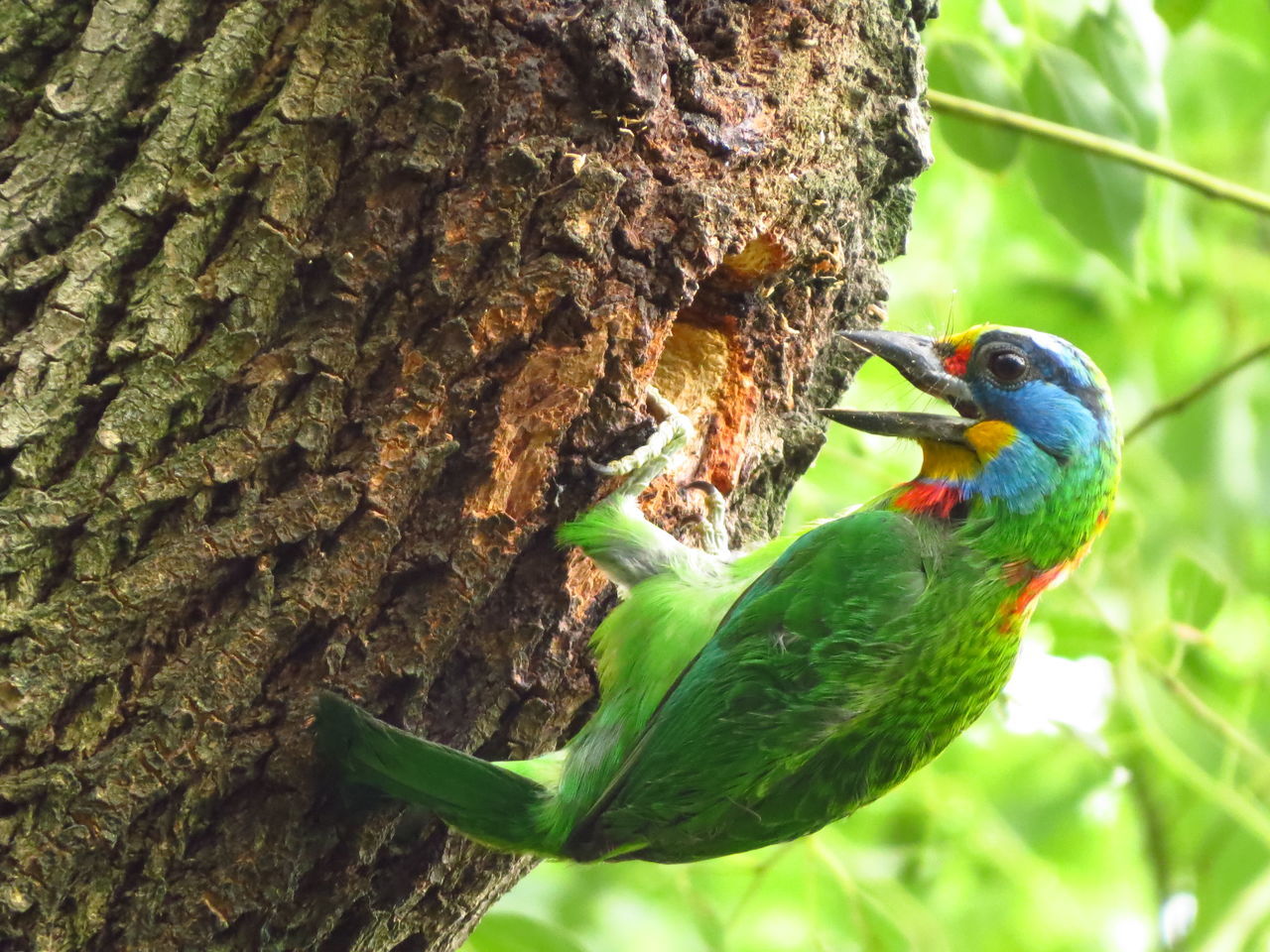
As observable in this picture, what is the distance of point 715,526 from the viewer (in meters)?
2.77

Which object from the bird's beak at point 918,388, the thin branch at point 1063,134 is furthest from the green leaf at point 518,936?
Result: the thin branch at point 1063,134

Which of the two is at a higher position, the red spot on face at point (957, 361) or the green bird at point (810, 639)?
the red spot on face at point (957, 361)

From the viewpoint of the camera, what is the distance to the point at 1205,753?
3744 mm

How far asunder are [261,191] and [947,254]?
10.3 feet

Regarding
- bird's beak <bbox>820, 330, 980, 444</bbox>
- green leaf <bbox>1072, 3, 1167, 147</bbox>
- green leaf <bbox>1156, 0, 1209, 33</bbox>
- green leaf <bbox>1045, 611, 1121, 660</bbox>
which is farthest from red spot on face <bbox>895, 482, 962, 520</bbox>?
green leaf <bbox>1156, 0, 1209, 33</bbox>

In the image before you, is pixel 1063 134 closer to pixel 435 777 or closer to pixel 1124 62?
pixel 1124 62

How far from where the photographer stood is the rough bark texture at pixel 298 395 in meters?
1.88

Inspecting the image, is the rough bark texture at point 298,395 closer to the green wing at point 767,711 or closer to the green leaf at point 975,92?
the green wing at point 767,711

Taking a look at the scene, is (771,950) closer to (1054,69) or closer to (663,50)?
(1054,69)

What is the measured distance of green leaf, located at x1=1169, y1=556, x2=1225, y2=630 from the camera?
A: 361cm

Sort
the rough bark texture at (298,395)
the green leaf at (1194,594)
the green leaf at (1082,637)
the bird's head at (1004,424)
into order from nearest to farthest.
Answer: the rough bark texture at (298,395)
the bird's head at (1004,424)
the green leaf at (1194,594)
the green leaf at (1082,637)

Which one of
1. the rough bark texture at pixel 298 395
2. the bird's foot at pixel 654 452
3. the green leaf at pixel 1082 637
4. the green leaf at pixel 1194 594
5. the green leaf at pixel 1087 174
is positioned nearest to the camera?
the rough bark texture at pixel 298 395

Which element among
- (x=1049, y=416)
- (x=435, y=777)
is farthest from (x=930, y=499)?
(x=435, y=777)

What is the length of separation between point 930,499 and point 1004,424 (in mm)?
226
